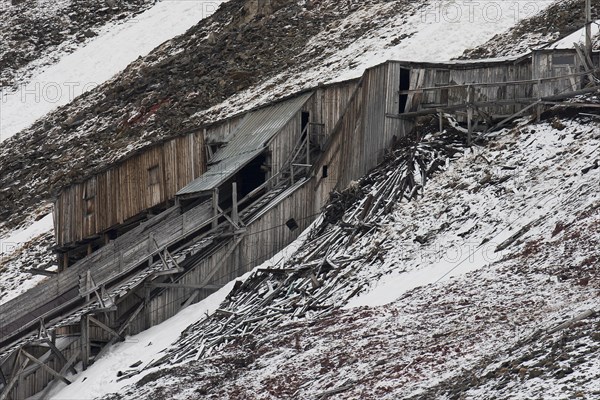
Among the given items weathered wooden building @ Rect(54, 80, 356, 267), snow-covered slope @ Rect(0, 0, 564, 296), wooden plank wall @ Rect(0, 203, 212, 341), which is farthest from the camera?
snow-covered slope @ Rect(0, 0, 564, 296)

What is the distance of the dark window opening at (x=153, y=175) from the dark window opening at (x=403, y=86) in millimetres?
8546

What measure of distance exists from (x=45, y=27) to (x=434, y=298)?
56.5 metres

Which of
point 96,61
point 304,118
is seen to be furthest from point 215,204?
point 96,61

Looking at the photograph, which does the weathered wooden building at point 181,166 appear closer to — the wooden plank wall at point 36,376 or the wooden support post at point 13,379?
the wooden plank wall at point 36,376

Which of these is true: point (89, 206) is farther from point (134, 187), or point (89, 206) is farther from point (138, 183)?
point (138, 183)

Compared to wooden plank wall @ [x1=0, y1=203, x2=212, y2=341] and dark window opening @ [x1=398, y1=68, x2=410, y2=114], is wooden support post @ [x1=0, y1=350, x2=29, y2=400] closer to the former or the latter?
wooden plank wall @ [x1=0, y1=203, x2=212, y2=341]

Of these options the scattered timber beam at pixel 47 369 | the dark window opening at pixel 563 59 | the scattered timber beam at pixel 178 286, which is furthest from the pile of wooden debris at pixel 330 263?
the scattered timber beam at pixel 47 369

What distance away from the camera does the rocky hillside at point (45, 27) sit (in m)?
71.6

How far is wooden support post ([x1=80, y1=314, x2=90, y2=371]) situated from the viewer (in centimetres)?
3200

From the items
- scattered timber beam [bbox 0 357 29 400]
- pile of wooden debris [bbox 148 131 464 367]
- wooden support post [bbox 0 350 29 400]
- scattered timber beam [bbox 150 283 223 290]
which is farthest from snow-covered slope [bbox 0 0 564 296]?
scattered timber beam [bbox 0 357 29 400]

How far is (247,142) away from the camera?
36312 mm

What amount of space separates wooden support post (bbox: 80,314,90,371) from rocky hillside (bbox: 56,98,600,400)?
767 mm

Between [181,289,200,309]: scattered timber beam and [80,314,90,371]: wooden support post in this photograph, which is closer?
[80,314,90,371]: wooden support post

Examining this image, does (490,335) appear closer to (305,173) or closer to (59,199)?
(305,173)
